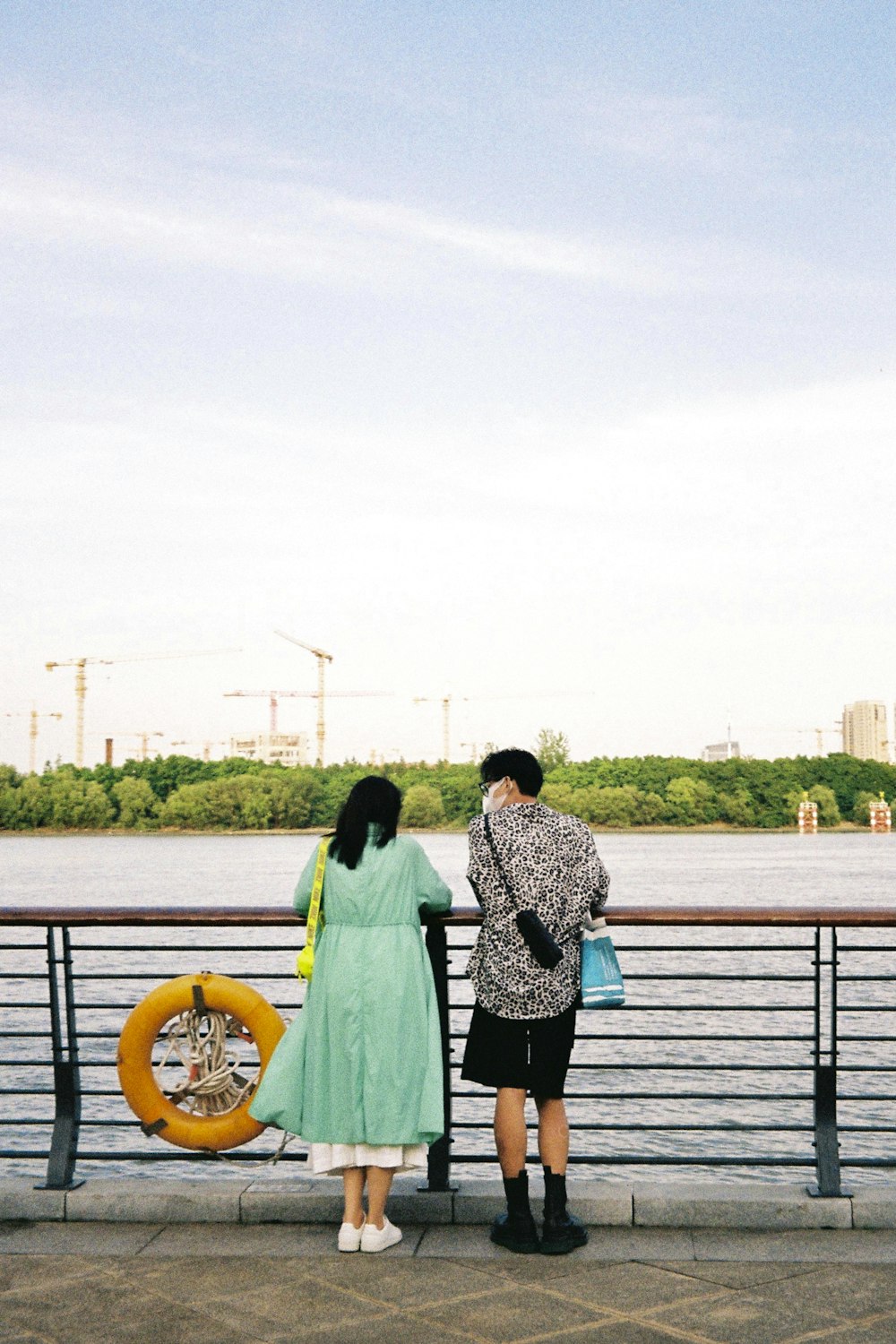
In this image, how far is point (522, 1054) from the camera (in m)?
4.77

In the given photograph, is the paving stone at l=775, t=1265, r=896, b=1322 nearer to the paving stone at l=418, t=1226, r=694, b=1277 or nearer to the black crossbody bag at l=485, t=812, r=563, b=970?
the paving stone at l=418, t=1226, r=694, b=1277

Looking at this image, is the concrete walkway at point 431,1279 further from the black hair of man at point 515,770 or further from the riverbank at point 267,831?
the riverbank at point 267,831

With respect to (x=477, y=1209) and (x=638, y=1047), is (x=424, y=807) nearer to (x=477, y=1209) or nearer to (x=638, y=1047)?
(x=638, y=1047)

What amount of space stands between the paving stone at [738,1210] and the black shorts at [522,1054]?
551mm

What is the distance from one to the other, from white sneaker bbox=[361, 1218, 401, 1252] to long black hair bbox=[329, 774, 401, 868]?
1142mm

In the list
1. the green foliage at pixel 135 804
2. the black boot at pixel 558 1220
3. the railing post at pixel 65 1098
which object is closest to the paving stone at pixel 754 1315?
the black boot at pixel 558 1220

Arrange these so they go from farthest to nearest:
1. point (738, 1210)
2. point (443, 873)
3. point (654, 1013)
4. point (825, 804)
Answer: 1. point (825, 804)
2. point (443, 873)
3. point (654, 1013)
4. point (738, 1210)

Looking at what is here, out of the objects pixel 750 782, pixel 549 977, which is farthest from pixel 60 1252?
pixel 750 782

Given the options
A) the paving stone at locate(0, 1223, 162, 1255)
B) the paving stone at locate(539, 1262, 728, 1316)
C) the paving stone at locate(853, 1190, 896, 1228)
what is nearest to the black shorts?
the paving stone at locate(539, 1262, 728, 1316)

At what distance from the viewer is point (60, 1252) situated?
4598 millimetres

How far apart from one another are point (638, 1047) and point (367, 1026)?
46.4ft

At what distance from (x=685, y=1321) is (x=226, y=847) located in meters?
121

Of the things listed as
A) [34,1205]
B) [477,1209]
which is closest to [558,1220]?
[477,1209]

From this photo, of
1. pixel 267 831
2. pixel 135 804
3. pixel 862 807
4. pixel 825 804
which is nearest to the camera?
pixel 135 804
